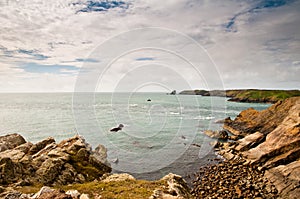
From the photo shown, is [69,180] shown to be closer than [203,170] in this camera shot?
Yes

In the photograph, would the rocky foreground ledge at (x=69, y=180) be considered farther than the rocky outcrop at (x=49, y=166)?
No

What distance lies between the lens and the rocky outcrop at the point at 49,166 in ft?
49.7

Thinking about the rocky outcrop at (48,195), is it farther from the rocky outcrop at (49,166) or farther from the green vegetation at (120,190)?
the rocky outcrop at (49,166)

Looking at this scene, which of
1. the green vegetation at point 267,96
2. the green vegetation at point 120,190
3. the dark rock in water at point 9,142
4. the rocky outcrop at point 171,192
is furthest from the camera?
the green vegetation at point 267,96

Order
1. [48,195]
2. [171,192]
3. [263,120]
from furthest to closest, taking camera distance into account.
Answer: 1. [263,120]
2. [171,192]
3. [48,195]

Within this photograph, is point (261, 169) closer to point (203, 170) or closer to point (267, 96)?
point (203, 170)

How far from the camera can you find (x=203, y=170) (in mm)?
27594

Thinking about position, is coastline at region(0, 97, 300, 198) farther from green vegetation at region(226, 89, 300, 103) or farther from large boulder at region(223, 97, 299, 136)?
green vegetation at region(226, 89, 300, 103)

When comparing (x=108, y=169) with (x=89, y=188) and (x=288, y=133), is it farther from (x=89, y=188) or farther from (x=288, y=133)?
(x=288, y=133)

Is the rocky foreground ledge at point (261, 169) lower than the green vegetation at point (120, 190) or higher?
lower

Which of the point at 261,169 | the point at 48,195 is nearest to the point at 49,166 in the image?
the point at 48,195

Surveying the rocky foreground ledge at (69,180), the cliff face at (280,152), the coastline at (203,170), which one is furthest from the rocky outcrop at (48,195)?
the cliff face at (280,152)

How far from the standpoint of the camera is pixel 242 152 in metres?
32.4

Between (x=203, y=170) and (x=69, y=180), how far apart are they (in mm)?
18610
